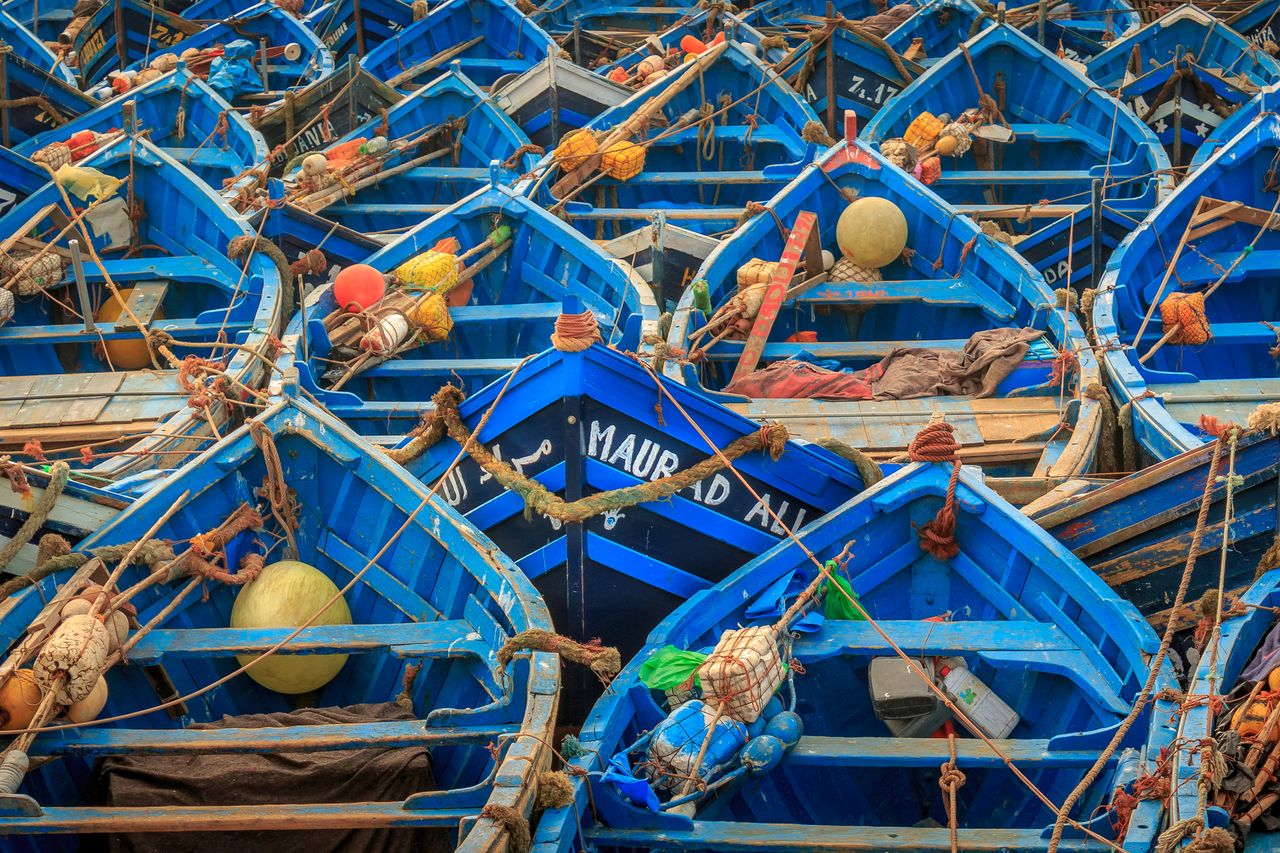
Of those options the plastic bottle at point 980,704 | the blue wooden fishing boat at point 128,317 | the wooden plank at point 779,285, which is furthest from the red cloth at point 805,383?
the plastic bottle at point 980,704

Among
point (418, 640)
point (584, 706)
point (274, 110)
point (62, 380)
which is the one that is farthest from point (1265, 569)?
point (274, 110)

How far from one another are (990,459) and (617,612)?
271 centimetres

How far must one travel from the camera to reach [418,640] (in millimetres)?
7027

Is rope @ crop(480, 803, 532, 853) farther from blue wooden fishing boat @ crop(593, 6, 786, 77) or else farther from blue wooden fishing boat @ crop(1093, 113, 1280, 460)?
blue wooden fishing boat @ crop(593, 6, 786, 77)

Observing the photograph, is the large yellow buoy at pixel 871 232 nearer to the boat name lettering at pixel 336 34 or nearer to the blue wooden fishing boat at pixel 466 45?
the blue wooden fishing boat at pixel 466 45

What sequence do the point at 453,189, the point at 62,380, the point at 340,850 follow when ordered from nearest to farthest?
the point at 340,850
the point at 62,380
the point at 453,189

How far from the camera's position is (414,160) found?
1541 centimetres

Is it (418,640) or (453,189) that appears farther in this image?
(453,189)

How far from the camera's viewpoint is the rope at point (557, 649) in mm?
6434

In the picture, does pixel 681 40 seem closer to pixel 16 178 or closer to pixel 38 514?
pixel 16 178

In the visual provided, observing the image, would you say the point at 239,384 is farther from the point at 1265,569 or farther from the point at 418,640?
the point at 1265,569

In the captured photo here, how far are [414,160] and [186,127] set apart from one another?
101 inches

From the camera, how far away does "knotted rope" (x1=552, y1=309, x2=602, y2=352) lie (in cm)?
706

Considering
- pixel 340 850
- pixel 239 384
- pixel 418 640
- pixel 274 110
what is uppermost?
pixel 274 110
